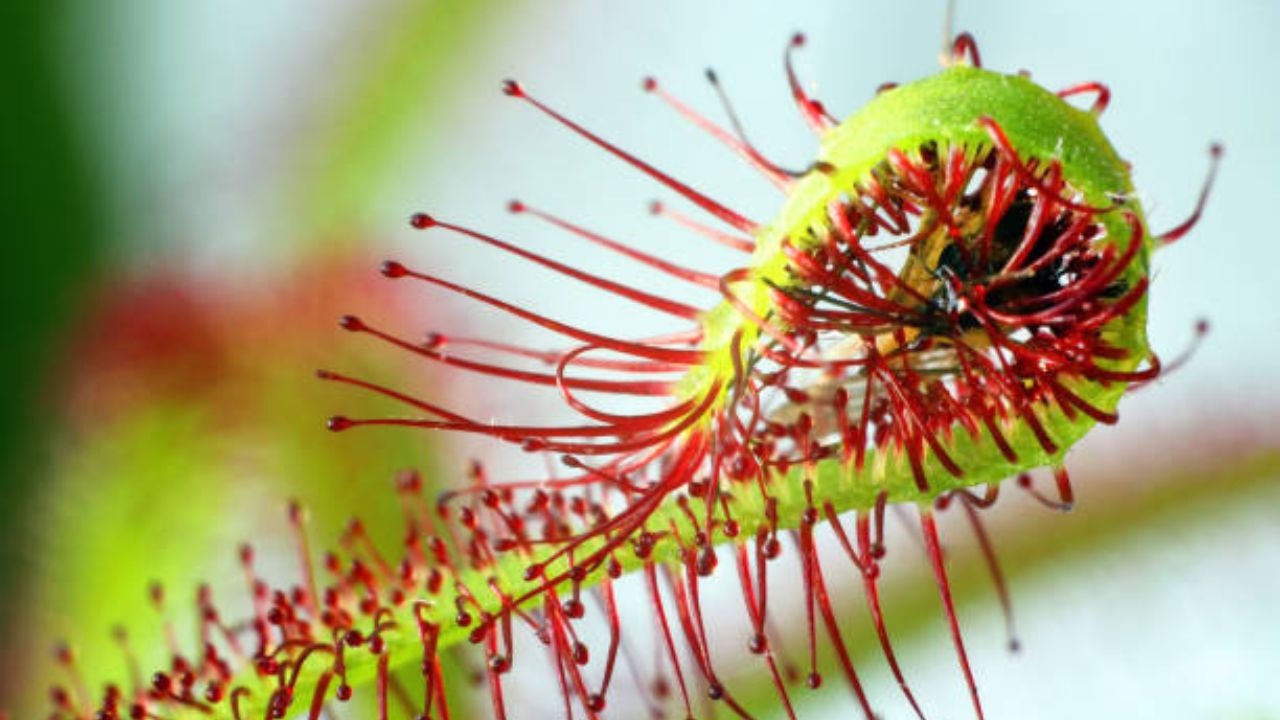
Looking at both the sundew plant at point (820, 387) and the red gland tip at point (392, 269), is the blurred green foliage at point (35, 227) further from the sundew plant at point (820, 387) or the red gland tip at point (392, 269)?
the red gland tip at point (392, 269)

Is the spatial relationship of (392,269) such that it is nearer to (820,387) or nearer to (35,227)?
(820,387)

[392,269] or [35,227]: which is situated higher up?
[35,227]

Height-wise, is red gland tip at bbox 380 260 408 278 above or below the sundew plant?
above

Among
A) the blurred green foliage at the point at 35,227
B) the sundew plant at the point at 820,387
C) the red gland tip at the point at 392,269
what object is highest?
the blurred green foliage at the point at 35,227

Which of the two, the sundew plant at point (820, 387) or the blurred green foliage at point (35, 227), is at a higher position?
the blurred green foliage at point (35, 227)

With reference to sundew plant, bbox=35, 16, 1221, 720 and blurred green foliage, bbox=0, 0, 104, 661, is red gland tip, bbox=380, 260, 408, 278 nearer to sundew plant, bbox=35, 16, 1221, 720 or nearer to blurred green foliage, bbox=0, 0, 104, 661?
sundew plant, bbox=35, 16, 1221, 720

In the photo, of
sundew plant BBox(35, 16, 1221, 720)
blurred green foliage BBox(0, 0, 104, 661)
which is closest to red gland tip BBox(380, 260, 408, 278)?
sundew plant BBox(35, 16, 1221, 720)

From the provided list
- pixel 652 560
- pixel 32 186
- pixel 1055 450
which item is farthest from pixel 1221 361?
pixel 32 186

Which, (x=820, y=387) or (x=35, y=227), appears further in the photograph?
(x=35, y=227)

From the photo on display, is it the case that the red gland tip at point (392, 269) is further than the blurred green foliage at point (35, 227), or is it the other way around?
the blurred green foliage at point (35, 227)

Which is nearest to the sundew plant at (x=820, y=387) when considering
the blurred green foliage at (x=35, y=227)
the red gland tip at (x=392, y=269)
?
the red gland tip at (x=392, y=269)

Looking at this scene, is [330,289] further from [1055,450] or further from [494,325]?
[1055,450]

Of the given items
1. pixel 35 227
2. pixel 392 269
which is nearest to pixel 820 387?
pixel 392 269
